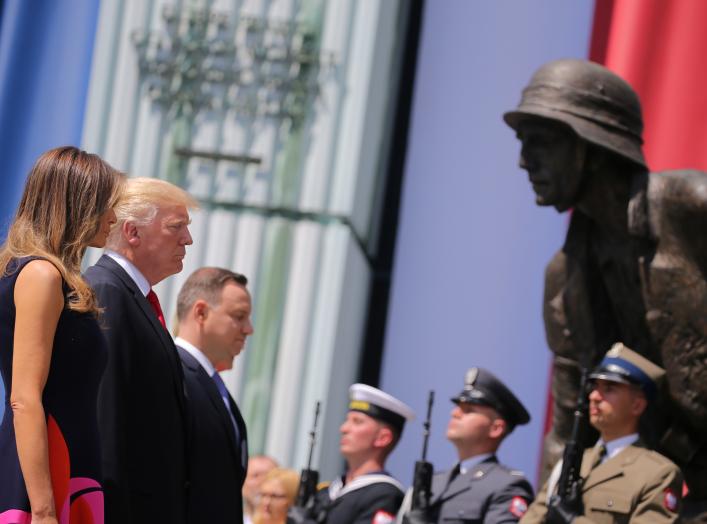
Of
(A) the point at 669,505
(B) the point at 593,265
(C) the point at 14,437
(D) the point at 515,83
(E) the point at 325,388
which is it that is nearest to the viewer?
(C) the point at 14,437

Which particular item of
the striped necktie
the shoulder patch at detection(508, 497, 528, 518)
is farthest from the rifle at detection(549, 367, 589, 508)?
the striped necktie

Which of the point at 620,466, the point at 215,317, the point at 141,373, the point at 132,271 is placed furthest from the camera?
the point at 620,466

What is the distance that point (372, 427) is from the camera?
509 cm

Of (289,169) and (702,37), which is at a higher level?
(702,37)

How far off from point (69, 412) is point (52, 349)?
11 cm

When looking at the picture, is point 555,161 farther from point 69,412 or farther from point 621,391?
point 69,412

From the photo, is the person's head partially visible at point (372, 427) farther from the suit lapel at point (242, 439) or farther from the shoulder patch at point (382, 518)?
the suit lapel at point (242, 439)

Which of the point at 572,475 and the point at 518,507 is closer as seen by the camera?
the point at 572,475

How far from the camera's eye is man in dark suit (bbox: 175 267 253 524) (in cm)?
355

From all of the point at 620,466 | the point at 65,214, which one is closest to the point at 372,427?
the point at 620,466

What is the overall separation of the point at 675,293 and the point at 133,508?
1.75 m

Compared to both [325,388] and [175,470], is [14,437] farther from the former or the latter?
[325,388]

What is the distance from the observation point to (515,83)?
21.7 ft

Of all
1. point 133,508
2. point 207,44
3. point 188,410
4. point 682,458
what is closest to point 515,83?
point 207,44
